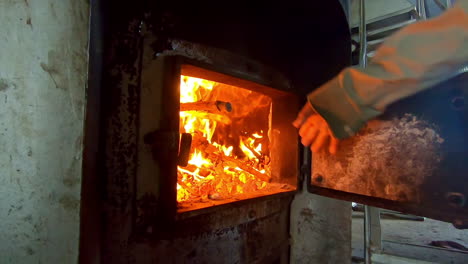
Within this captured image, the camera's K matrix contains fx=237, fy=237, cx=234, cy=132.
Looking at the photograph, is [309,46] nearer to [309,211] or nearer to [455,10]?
[455,10]

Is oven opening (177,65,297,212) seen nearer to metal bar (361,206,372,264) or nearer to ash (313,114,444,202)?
ash (313,114,444,202)

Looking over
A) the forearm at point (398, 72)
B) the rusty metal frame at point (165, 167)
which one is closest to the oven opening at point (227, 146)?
the rusty metal frame at point (165, 167)

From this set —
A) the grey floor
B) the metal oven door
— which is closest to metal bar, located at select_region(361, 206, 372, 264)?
the grey floor

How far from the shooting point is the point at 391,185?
2.56 ft

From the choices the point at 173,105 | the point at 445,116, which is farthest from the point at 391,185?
the point at 173,105

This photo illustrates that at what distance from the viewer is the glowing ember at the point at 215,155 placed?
3.67 feet

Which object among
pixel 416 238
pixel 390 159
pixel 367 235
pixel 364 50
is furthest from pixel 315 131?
pixel 416 238

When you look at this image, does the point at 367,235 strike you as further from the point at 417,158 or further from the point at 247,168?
the point at 417,158

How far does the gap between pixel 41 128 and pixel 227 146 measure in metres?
1.10

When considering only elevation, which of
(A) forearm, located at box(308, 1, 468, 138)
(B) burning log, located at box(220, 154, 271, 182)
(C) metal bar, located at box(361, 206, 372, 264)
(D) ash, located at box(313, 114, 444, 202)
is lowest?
(C) metal bar, located at box(361, 206, 372, 264)

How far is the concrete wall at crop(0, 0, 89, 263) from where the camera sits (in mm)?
497

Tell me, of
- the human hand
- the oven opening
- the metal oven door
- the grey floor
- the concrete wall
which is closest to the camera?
the concrete wall

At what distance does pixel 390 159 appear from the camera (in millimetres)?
783

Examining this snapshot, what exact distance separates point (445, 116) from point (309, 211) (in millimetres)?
897
